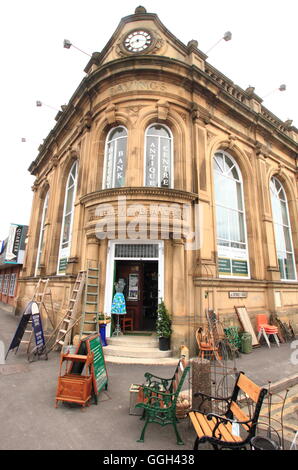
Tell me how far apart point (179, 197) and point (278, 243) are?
8.40 metres

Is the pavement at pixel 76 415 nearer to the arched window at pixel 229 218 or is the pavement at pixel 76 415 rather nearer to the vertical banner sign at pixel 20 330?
the vertical banner sign at pixel 20 330

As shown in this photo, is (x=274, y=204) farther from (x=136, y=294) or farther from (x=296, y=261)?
(x=136, y=294)

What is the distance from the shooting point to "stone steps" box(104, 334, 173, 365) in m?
7.05

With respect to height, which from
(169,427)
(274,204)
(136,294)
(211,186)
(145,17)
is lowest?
(169,427)

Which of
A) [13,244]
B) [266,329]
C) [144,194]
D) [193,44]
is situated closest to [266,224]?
[266,329]

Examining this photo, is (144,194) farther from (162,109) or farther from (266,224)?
(266,224)

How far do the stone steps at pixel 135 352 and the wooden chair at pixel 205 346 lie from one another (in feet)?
3.06

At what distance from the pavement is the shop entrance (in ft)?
10.9

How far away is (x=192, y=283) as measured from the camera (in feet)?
28.1

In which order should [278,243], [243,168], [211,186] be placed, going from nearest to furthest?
[211,186] → [243,168] → [278,243]

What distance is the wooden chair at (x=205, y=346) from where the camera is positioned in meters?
7.29

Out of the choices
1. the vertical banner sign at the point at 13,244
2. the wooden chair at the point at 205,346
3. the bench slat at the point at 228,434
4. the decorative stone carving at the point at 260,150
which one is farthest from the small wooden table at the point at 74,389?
the vertical banner sign at the point at 13,244

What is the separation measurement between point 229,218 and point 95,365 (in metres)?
8.94
